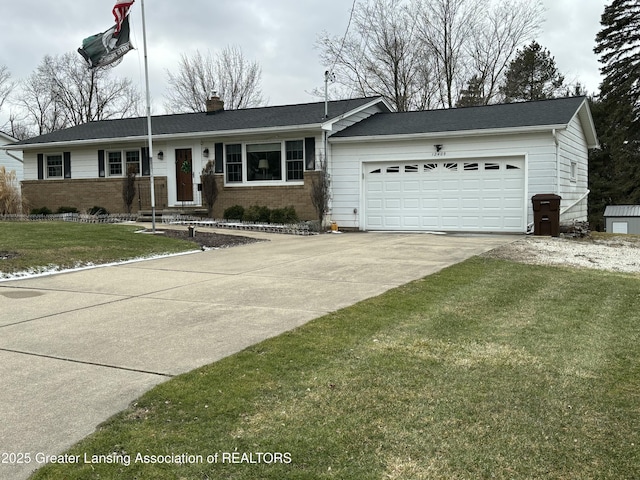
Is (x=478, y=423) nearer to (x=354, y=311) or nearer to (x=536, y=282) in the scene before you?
(x=354, y=311)

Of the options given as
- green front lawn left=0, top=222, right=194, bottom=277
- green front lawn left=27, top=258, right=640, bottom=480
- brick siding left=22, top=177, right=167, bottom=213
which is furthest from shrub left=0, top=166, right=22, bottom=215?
green front lawn left=27, top=258, right=640, bottom=480

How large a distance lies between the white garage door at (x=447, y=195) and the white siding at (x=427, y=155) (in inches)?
9.0

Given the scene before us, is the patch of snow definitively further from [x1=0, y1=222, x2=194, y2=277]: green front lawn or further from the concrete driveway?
the concrete driveway

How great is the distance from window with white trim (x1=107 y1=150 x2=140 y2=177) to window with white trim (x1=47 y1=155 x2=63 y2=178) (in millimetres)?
2489

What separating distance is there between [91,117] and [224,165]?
30.7 meters

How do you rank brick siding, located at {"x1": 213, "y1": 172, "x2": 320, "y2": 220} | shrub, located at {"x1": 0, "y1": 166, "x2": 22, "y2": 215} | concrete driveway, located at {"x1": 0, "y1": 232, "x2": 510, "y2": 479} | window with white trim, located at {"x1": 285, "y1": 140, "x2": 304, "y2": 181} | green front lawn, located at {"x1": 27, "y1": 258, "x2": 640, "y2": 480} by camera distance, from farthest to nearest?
shrub, located at {"x1": 0, "y1": 166, "x2": 22, "y2": 215}
window with white trim, located at {"x1": 285, "y1": 140, "x2": 304, "y2": 181}
brick siding, located at {"x1": 213, "y1": 172, "x2": 320, "y2": 220}
concrete driveway, located at {"x1": 0, "y1": 232, "x2": 510, "y2": 479}
green front lawn, located at {"x1": 27, "y1": 258, "x2": 640, "y2": 480}

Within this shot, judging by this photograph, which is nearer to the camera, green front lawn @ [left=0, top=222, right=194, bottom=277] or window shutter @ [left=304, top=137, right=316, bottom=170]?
green front lawn @ [left=0, top=222, right=194, bottom=277]

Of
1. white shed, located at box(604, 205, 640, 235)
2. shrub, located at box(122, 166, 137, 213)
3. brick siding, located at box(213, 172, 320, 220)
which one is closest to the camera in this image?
brick siding, located at box(213, 172, 320, 220)

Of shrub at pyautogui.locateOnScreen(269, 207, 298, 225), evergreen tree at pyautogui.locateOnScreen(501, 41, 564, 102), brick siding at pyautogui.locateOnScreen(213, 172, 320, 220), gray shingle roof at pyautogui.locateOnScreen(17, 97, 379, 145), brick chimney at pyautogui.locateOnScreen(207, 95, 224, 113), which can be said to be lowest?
shrub at pyautogui.locateOnScreen(269, 207, 298, 225)

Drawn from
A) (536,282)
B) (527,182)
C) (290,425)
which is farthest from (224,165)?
(290,425)

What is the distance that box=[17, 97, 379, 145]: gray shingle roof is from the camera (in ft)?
61.2

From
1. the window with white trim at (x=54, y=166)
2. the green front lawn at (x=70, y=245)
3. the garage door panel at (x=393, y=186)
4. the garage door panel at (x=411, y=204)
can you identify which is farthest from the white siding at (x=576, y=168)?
the window with white trim at (x=54, y=166)

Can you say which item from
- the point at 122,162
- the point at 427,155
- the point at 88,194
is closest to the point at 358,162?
the point at 427,155

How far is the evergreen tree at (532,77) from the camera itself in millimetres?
35750
